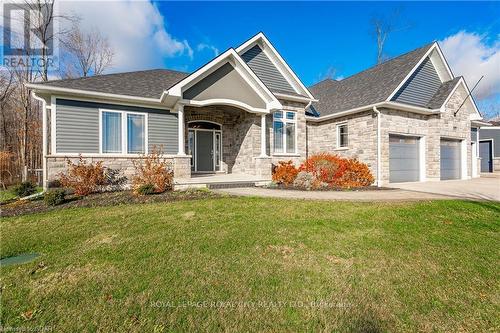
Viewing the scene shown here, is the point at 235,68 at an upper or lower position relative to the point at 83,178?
upper

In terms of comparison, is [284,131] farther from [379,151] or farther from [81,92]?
[81,92]

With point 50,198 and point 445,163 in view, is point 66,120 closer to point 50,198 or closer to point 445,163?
point 50,198

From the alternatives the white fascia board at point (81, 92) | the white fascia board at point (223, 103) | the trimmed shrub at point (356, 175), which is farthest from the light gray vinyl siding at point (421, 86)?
the white fascia board at point (81, 92)

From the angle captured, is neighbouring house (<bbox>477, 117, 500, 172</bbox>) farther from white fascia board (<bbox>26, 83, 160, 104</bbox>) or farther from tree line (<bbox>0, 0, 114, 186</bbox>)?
tree line (<bbox>0, 0, 114, 186</bbox>)

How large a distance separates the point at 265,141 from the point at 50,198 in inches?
341

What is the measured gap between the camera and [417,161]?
14078 mm

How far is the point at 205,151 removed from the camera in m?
13.8

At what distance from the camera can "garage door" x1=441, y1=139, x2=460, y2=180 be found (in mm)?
14930

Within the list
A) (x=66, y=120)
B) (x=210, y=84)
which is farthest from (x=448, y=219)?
(x=66, y=120)

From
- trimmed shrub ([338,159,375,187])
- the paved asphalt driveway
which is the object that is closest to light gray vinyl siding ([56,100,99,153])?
trimmed shrub ([338,159,375,187])

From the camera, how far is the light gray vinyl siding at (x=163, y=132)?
36.2 feet

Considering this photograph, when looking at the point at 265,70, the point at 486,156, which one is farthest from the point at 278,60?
the point at 486,156

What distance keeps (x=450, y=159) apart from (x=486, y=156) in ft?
48.8

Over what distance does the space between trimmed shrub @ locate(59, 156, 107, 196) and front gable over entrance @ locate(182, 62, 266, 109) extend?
14.9 ft
